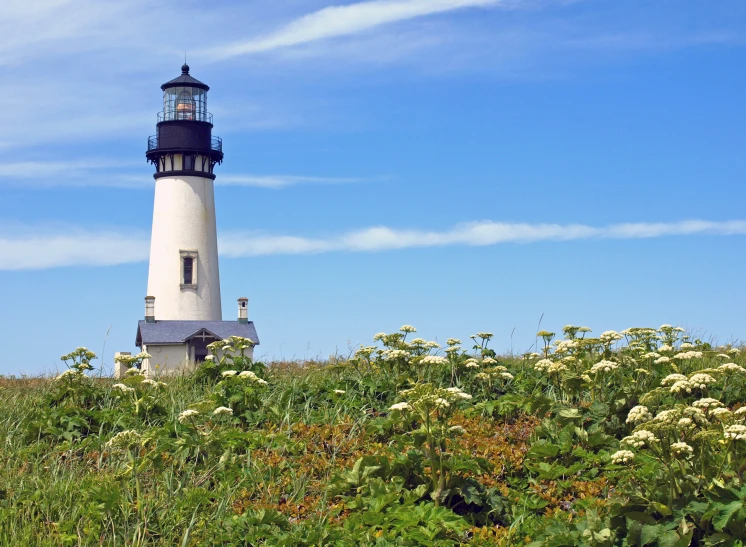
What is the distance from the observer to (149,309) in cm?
4238

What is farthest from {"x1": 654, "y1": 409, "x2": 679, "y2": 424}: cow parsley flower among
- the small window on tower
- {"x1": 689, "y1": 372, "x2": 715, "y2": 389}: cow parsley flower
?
the small window on tower

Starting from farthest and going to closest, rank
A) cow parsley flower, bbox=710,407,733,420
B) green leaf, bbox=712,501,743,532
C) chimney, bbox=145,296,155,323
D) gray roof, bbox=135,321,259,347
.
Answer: chimney, bbox=145,296,155,323, gray roof, bbox=135,321,259,347, cow parsley flower, bbox=710,407,733,420, green leaf, bbox=712,501,743,532

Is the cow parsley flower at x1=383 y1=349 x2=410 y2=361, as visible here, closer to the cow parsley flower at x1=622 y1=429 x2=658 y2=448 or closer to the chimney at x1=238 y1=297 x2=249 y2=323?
the cow parsley flower at x1=622 y1=429 x2=658 y2=448

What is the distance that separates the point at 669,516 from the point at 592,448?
2216 mm

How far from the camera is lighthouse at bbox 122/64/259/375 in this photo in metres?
42.2

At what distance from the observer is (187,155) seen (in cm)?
4350

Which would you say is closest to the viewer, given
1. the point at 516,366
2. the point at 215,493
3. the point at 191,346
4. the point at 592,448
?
the point at 215,493

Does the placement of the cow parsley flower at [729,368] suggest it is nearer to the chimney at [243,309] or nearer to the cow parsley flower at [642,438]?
Result: the cow parsley flower at [642,438]

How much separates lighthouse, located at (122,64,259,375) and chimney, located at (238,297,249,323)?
815mm

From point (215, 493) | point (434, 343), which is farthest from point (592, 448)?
point (215, 493)

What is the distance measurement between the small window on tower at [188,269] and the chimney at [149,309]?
1.68 m

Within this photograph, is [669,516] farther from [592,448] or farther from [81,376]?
[81,376]

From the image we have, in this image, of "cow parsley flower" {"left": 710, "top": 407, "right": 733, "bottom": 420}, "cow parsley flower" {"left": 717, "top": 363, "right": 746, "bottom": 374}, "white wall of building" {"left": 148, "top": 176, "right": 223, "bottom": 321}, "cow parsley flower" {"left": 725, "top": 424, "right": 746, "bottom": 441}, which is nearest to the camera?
"cow parsley flower" {"left": 725, "top": 424, "right": 746, "bottom": 441}

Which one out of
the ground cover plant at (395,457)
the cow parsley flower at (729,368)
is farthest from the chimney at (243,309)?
the cow parsley flower at (729,368)
